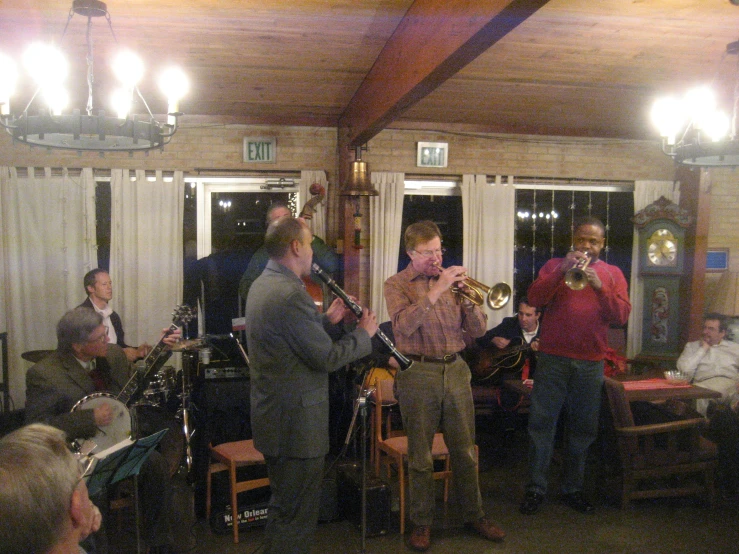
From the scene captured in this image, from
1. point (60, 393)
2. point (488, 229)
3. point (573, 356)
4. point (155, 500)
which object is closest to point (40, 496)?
point (60, 393)

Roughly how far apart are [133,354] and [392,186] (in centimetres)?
271

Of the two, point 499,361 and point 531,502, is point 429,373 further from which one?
point 499,361

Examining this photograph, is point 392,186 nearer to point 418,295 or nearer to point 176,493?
point 418,295

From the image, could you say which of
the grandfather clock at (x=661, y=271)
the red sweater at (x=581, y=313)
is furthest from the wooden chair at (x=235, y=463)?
the grandfather clock at (x=661, y=271)

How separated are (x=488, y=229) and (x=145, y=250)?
3.09 m

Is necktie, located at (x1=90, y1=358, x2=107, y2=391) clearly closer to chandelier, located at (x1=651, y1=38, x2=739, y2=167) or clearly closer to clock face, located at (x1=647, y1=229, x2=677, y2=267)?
chandelier, located at (x1=651, y1=38, x2=739, y2=167)

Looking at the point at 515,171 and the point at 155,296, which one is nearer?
the point at 155,296

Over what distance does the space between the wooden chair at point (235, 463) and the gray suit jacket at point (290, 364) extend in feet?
2.90

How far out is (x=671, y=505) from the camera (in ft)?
13.1

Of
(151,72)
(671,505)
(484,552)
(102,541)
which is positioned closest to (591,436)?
(671,505)

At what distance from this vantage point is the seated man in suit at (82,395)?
288 centimetres

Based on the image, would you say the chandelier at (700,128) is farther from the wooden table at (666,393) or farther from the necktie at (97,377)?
the necktie at (97,377)

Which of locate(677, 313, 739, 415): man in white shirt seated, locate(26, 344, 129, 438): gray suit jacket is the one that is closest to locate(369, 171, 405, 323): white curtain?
locate(677, 313, 739, 415): man in white shirt seated

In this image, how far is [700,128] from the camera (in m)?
3.66
